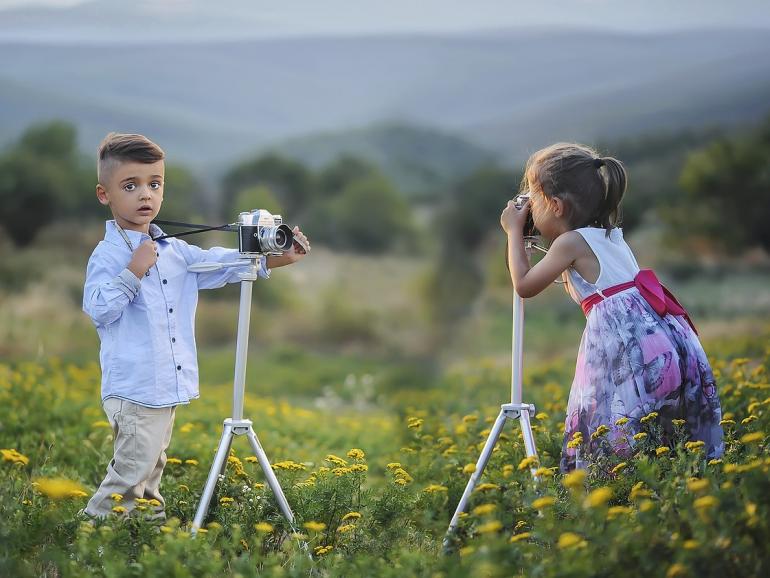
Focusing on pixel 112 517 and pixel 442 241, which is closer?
pixel 112 517

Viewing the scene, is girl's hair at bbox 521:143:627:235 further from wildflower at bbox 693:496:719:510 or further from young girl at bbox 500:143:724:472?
wildflower at bbox 693:496:719:510

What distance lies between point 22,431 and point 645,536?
3668mm

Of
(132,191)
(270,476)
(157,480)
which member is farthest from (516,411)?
(132,191)

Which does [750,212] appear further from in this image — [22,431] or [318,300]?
[22,431]

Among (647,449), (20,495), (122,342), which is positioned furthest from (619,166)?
(20,495)

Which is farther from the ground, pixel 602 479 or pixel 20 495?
pixel 602 479

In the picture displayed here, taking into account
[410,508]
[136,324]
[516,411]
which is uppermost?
[136,324]

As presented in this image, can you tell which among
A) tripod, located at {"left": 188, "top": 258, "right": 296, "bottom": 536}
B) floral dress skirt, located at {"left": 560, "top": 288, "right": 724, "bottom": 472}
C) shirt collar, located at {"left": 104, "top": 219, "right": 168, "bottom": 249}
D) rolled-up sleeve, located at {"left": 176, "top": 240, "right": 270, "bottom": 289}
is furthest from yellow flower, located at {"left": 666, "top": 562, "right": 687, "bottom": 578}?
shirt collar, located at {"left": 104, "top": 219, "right": 168, "bottom": 249}

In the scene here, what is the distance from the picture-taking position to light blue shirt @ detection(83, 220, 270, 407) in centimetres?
334

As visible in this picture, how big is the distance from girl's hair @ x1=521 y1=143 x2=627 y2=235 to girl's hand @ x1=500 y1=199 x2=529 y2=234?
145 mm

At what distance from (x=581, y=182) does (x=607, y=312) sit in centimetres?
48

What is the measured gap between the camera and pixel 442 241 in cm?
980

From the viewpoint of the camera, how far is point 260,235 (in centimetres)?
330

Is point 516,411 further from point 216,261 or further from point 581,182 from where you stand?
point 216,261
